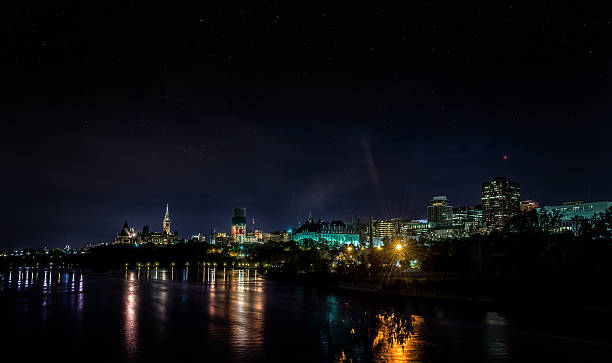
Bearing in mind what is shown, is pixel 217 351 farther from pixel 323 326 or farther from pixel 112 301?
pixel 112 301

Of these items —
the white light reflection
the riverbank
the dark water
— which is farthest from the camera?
the riverbank

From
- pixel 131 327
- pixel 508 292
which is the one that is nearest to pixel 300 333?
pixel 131 327

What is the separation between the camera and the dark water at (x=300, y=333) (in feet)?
75.5

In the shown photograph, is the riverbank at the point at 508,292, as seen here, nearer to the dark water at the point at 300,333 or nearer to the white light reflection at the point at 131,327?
the dark water at the point at 300,333

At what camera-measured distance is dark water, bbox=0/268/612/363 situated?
75.5ft

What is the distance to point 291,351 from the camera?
2362 centimetres

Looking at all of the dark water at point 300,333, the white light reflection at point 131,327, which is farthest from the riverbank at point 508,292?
the white light reflection at point 131,327

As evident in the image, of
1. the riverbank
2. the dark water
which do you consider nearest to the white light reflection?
the dark water

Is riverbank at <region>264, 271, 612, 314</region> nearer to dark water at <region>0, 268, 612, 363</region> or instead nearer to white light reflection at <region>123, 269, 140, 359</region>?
dark water at <region>0, 268, 612, 363</region>

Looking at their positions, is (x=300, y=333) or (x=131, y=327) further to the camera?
(x=131, y=327)

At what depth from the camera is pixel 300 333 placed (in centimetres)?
2930

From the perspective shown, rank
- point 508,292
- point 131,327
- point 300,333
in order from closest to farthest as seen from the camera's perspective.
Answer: point 300,333 < point 131,327 < point 508,292

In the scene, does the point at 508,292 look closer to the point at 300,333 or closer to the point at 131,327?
the point at 300,333

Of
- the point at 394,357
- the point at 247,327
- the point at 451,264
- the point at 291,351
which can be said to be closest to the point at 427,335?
the point at 394,357
